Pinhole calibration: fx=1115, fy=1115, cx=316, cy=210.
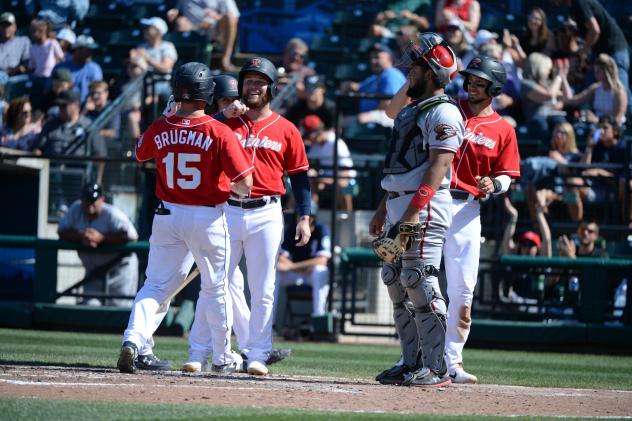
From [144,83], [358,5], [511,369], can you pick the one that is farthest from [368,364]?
[358,5]

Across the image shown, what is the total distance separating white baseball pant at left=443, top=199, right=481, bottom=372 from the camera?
24.5 feet

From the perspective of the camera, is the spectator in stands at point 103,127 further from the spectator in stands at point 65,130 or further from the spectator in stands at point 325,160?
the spectator in stands at point 325,160

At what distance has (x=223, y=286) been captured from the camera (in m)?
7.10

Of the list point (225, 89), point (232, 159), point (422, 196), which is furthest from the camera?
point (225, 89)

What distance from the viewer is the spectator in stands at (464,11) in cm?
1619

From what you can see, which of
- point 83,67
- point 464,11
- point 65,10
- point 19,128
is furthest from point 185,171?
point 65,10

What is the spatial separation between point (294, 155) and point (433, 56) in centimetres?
133

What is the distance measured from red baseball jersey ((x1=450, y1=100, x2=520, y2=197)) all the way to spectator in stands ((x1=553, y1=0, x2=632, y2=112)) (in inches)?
309

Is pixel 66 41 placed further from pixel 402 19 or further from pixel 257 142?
pixel 257 142

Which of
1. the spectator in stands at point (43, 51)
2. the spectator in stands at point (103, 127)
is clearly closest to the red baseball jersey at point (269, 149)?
the spectator in stands at point (103, 127)

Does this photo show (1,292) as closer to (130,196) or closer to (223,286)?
(130,196)

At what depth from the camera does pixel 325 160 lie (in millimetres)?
13750

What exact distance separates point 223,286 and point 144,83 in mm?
6371

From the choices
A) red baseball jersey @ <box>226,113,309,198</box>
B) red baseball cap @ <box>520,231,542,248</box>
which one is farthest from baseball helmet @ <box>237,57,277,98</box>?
red baseball cap @ <box>520,231,542,248</box>
